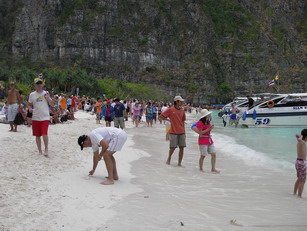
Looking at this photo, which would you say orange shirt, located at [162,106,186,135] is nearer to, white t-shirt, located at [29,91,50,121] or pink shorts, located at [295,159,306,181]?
white t-shirt, located at [29,91,50,121]

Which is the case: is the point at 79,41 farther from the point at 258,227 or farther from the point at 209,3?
the point at 258,227

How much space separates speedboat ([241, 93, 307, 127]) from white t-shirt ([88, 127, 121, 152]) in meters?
22.4

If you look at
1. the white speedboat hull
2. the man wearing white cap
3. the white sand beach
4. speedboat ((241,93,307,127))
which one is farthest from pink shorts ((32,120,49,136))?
the white speedboat hull

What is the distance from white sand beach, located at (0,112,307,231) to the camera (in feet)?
16.4

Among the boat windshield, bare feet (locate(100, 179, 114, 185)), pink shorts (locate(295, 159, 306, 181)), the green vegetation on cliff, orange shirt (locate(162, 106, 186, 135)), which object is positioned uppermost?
the green vegetation on cliff

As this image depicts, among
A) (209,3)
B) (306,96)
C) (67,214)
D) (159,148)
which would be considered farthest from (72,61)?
(67,214)

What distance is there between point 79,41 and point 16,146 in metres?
92.4

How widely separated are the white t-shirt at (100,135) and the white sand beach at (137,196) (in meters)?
0.74

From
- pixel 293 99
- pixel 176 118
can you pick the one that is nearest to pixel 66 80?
pixel 293 99

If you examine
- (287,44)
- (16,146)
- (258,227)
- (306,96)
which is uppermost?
(287,44)

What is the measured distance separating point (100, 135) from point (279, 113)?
77.9ft

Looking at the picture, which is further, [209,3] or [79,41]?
[209,3]

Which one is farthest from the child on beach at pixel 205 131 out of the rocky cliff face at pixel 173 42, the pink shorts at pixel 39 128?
the rocky cliff face at pixel 173 42

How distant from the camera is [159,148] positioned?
44.5 feet
